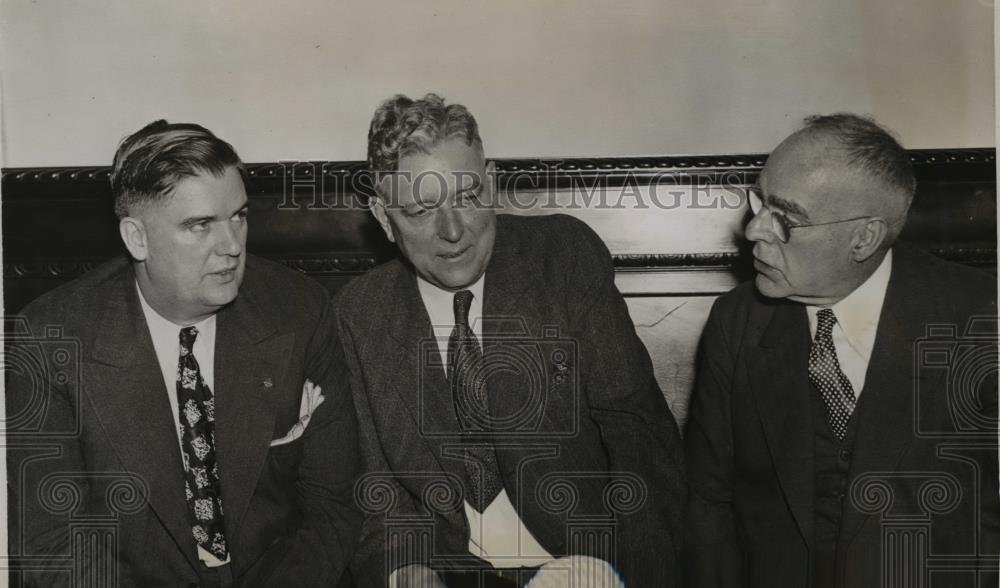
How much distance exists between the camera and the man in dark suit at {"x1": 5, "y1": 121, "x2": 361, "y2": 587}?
1560 mm

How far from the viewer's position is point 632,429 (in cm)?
162

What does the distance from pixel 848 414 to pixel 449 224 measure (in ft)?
2.72

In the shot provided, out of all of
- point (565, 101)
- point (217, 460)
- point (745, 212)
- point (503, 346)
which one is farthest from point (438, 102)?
point (217, 460)

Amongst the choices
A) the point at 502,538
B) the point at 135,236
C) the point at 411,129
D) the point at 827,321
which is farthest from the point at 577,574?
the point at 135,236

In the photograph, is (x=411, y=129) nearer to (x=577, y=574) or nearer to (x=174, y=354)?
(x=174, y=354)

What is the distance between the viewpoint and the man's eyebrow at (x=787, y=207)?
1.51m

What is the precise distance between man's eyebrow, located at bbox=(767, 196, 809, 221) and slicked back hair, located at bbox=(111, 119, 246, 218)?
100 centimetres

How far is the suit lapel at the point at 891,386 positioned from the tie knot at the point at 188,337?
4.15 ft

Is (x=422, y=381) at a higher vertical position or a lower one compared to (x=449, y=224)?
lower

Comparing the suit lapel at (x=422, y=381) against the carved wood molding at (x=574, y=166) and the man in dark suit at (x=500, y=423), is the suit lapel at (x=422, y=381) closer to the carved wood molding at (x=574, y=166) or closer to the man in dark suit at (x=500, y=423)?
the man in dark suit at (x=500, y=423)

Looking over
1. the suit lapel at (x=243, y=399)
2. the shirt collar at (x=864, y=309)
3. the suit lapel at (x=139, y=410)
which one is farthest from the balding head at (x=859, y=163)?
the suit lapel at (x=139, y=410)

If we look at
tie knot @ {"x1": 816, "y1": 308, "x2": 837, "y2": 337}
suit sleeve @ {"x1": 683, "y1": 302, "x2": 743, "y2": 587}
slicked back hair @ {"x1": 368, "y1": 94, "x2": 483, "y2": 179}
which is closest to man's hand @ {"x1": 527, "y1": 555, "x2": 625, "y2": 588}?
suit sleeve @ {"x1": 683, "y1": 302, "x2": 743, "y2": 587}

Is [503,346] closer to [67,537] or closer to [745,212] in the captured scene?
[745,212]

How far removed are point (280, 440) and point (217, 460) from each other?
12 centimetres
